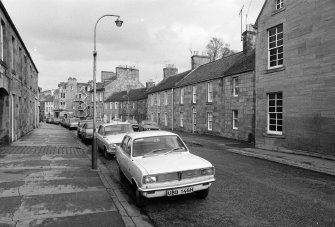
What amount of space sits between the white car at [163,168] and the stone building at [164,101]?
2787 cm

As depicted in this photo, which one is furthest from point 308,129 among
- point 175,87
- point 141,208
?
point 175,87

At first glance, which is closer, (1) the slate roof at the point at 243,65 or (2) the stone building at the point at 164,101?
(1) the slate roof at the point at 243,65

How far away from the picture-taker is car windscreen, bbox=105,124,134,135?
46.3ft

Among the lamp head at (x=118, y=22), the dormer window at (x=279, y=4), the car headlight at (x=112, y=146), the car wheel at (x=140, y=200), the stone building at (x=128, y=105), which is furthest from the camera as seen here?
the stone building at (x=128, y=105)

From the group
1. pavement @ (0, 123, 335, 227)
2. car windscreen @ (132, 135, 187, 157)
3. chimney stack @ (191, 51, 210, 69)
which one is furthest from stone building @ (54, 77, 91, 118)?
car windscreen @ (132, 135, 187, 157)

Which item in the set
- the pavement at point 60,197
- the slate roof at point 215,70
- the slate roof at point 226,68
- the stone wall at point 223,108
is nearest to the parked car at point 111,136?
the pavement at point 60,197

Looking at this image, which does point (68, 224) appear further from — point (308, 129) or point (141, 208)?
point (308, 129)

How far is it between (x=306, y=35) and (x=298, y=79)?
220 cm

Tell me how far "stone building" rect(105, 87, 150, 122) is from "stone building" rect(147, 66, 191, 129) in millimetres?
4326

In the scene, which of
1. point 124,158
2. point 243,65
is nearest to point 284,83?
point 243,65

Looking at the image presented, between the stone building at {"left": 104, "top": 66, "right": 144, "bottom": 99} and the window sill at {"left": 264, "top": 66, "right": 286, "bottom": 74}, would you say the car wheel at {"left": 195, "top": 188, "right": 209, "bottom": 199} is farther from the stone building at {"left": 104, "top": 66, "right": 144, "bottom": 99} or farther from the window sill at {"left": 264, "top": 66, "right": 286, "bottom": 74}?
the stone building at {"left": 104, "top": 66, "right": 144, "bottom": 99}

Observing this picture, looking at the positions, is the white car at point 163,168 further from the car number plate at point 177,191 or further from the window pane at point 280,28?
the window pane at point 280,28

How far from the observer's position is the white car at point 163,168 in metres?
6.12

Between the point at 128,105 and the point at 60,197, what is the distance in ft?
151
